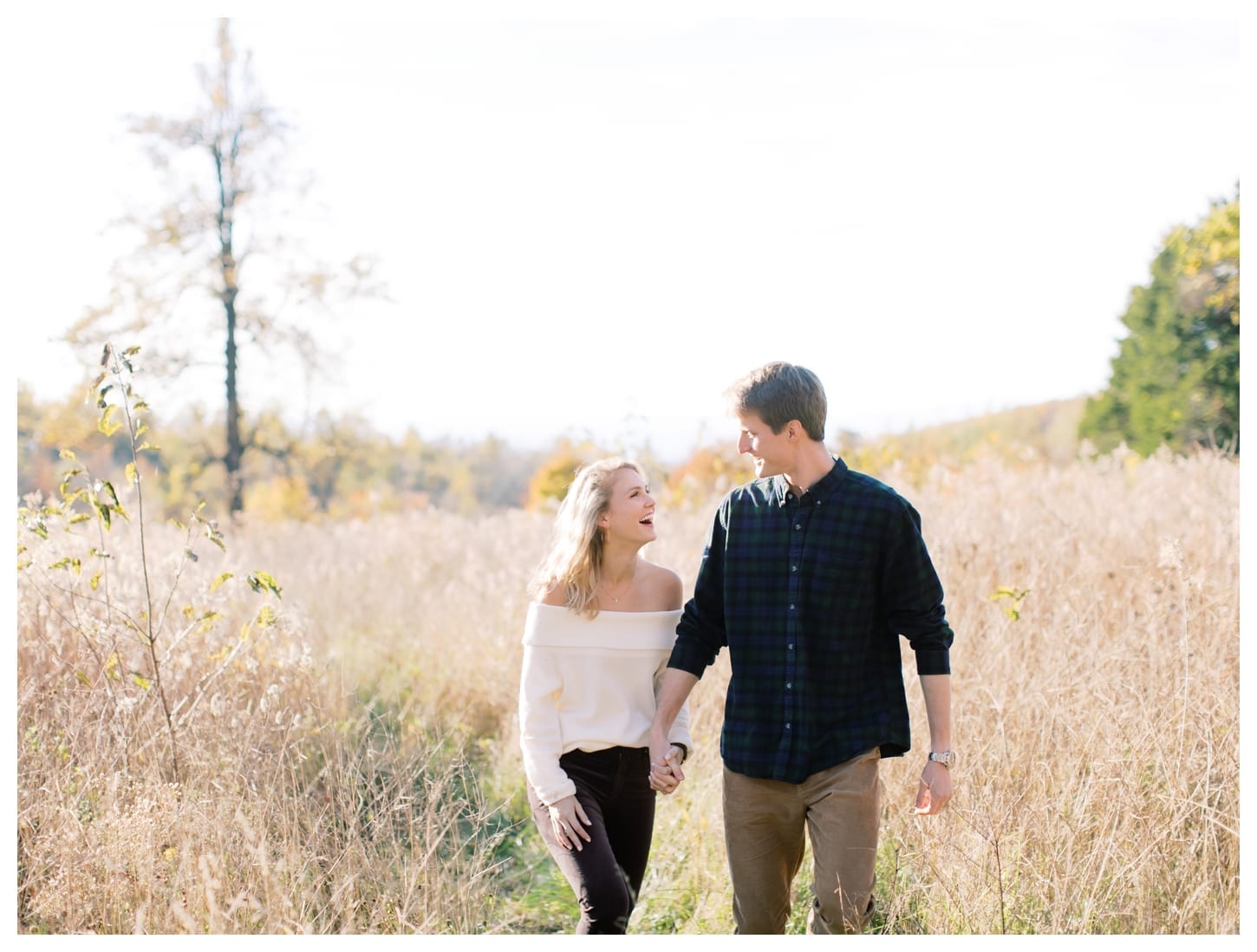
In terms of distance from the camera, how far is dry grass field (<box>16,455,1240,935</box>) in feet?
10.6

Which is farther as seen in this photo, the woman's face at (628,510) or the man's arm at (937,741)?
the woman's face at (628,510)

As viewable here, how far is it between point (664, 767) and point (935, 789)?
2.28 ft

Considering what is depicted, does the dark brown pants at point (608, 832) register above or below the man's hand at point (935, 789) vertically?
below

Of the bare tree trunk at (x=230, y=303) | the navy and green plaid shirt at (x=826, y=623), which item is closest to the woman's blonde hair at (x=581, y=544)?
the navy and green plaid shirt at (x=826, y=623)

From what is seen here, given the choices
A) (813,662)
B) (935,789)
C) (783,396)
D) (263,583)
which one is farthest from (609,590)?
(263,583)

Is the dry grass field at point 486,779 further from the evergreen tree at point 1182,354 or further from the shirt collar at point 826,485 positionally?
the evergreen tree at point 1182,354

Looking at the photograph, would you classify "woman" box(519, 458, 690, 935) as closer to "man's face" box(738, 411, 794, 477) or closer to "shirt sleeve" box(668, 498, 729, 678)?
"shirt sleeve" box(668, 498, 729, 678)

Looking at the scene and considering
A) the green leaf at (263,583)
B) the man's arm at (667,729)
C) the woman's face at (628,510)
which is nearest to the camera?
the man's arm at (667,729)

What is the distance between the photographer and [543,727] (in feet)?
9.23

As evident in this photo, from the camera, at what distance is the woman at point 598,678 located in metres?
2.80

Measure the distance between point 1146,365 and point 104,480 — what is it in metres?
19.7

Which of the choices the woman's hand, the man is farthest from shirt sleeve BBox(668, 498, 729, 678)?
the woman's hand

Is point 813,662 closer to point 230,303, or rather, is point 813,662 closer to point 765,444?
point 765,444

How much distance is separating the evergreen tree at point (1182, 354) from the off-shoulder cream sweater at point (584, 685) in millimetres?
12479
